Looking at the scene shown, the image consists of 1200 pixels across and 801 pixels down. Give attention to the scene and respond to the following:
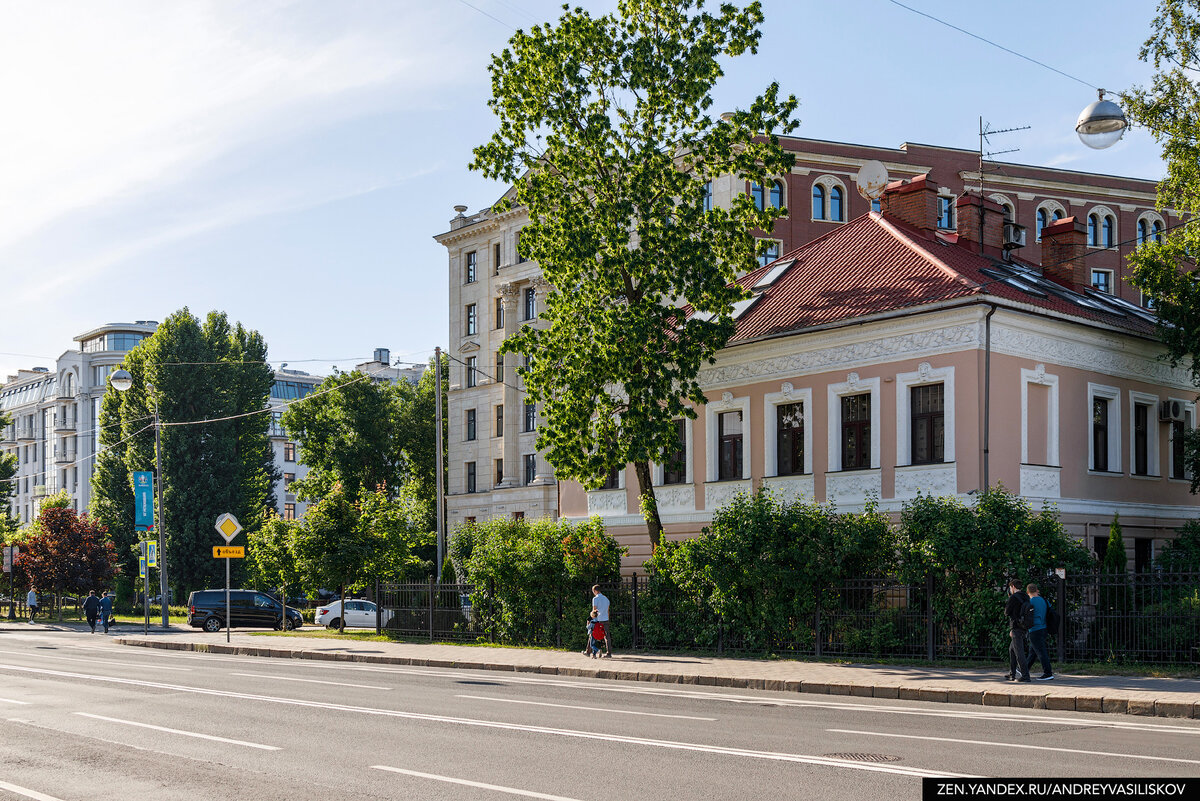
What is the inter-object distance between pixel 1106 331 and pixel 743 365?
8660 millimetres

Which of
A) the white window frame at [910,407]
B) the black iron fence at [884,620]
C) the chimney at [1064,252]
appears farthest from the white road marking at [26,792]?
the chimney at [1064,252]

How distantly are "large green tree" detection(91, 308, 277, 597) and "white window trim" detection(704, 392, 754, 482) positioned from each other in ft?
125

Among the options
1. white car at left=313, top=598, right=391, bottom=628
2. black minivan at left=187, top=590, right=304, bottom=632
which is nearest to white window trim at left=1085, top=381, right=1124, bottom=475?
white car at left=313, top=598, right=391, bottom=628

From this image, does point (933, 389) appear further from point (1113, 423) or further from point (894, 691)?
point (894, 691)

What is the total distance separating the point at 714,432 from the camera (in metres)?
31.4

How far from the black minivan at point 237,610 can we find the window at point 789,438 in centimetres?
2604

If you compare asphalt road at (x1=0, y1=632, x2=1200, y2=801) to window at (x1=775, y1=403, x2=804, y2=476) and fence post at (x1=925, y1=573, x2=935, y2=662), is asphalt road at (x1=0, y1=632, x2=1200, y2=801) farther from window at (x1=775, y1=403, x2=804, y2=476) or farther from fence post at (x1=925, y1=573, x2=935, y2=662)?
window at (x1=775, y1=403, x2=804, y2=476)

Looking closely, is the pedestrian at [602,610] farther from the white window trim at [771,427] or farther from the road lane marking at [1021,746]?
the road lane marking at [1021,746]

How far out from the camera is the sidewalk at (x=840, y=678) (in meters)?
16.1

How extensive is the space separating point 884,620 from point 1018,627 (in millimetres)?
4066

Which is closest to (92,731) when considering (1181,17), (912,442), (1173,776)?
(1173,776)

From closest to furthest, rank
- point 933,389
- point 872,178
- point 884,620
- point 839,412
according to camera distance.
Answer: point 884,620
point 933,389
point 839,412
point 872,178

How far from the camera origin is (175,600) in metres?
66.6

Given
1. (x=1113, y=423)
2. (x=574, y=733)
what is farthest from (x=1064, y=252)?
(x=574, y=733)
